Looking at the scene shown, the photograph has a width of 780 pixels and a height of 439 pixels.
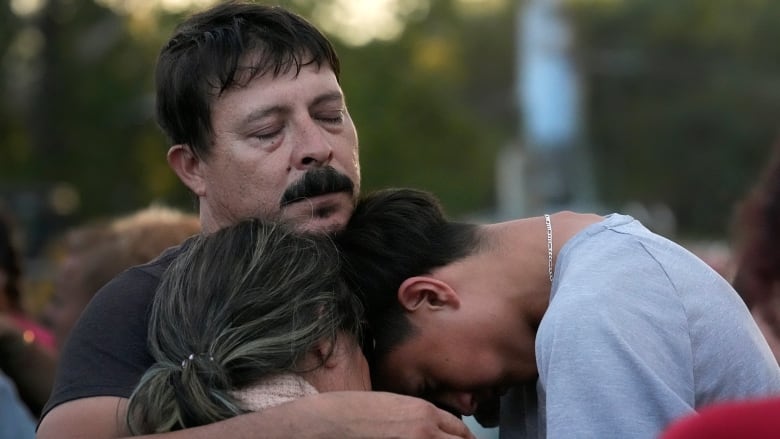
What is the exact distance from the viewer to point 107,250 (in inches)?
223

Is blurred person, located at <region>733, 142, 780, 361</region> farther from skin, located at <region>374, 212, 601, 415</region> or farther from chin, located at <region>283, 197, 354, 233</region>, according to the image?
chin, located at <region>283, 197, 354, 233</region>

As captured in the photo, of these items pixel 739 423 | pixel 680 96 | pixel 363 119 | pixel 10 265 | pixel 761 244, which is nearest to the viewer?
pixel 739 423

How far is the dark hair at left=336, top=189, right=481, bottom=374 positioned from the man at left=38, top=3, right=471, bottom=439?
116 mm

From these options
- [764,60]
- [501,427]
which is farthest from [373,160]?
[764,60]

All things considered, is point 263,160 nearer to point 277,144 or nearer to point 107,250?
point 277,144

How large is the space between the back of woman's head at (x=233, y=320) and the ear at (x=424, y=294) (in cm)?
19

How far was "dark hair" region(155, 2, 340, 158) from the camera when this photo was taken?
364cm

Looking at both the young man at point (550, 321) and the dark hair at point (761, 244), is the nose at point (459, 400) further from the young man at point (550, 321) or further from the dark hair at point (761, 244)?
the dark hair at point (761, 244)

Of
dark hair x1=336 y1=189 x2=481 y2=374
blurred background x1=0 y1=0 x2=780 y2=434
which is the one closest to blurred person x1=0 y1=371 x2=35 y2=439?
dark hair x1=336 y1=189 x2=481 y2=374

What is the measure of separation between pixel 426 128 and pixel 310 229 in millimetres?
27898

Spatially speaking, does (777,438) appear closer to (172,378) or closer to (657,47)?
(172,378)

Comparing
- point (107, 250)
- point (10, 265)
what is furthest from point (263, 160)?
point (10, 265)

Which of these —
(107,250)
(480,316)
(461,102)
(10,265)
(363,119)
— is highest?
(480,316)

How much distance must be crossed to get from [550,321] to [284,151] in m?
0.95
